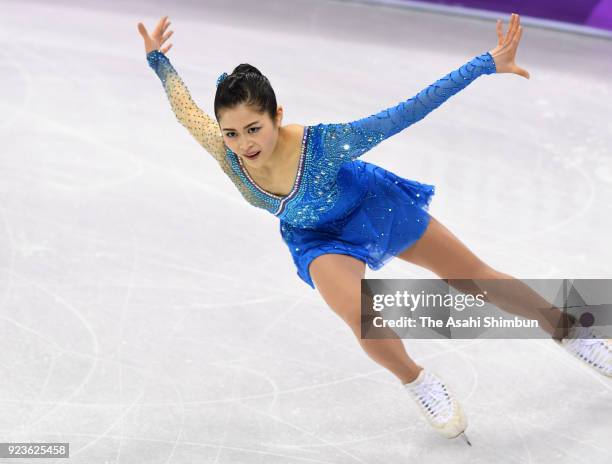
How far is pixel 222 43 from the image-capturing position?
6.85m

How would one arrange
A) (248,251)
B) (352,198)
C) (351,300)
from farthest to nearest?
(248,251), (352,198), (351,300)

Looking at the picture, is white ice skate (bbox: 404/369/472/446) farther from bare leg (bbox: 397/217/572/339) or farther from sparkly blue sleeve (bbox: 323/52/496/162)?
sparkly blue sleeve (bbox: 323/52/496/162)

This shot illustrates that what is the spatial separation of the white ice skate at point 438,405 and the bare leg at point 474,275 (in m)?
0.39

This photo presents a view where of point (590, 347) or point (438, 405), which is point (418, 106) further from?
point (590, 347)

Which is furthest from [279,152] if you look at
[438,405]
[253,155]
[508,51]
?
[438,405]

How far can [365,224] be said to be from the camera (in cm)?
301

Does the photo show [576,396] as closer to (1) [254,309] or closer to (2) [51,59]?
(1) [254,309]

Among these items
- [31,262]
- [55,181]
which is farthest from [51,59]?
[31,262]

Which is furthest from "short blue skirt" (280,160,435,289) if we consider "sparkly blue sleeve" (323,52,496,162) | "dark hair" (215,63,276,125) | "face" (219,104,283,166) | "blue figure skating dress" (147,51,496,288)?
"dark hair" (215,63,276,125)

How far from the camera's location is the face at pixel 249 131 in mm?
2689

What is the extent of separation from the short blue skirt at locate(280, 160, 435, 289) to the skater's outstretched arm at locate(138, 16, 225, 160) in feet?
1.21

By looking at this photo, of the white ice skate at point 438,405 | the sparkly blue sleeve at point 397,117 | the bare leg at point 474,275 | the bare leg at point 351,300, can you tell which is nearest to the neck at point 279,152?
the sparkly blue sleeve at point 397,117

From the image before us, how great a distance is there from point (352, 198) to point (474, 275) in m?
0.50

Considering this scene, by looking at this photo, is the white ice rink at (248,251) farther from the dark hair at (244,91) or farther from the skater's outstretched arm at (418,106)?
the dark hair at (244,91)
